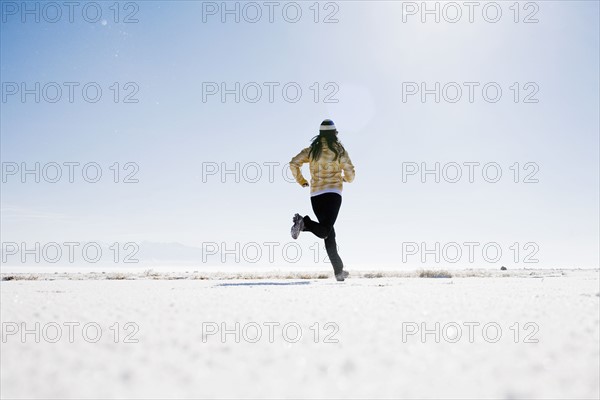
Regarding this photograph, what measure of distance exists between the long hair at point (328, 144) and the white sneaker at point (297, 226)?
0.85 metres

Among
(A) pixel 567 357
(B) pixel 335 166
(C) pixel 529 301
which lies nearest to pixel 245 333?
(A) pixel 567 357

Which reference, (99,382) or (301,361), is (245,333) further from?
(99,382)

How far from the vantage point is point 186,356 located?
1.19 m

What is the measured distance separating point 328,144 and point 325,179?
0.46 m

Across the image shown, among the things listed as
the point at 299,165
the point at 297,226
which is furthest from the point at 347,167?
the point at 297,226

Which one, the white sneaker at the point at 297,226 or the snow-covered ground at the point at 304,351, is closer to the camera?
the snow-covered ground at the point at 304,351

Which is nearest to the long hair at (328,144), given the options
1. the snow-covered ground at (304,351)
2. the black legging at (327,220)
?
the black legging at (327,220)

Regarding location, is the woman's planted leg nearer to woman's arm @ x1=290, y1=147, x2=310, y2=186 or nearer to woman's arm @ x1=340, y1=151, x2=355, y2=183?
woman's arm @ x1=340, y1=151, x2=355, y2=183

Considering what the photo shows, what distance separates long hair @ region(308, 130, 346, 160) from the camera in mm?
5879

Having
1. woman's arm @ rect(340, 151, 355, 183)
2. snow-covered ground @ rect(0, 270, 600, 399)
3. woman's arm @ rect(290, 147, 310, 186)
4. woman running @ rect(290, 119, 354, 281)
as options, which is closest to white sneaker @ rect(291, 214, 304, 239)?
woman running @ rect(290, 119, 354, 281)

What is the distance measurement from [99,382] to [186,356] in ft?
0.73

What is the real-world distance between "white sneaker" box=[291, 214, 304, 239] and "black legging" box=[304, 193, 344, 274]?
0.06 metres

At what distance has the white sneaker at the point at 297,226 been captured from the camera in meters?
5.39

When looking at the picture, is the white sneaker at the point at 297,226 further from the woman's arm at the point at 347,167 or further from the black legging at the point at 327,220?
the woman's arm at the point at 347,167
